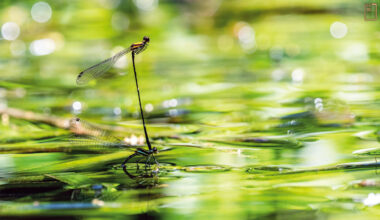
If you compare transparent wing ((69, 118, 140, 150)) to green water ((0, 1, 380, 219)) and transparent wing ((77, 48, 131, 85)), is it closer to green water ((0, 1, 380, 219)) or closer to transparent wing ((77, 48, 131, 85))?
green water ((0, 1, 380, 219))

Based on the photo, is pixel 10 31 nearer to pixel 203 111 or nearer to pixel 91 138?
pixel 203 111

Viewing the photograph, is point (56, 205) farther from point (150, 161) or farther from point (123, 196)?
point (150, 161)

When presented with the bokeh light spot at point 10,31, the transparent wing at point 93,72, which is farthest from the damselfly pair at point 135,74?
the bokeh light spot at point 10,31

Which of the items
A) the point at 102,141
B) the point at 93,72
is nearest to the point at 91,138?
the point at 102,141

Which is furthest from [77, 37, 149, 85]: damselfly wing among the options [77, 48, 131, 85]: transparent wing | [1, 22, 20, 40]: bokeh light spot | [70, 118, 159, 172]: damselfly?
[1, 22, 20, 40]: bokeh light spot

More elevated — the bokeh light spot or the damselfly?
the bokeh light spot

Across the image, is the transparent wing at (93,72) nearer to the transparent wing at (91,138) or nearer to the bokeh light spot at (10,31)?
the transparent wing at (91,138)

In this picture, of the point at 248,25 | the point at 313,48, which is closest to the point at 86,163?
the point at 313,48
